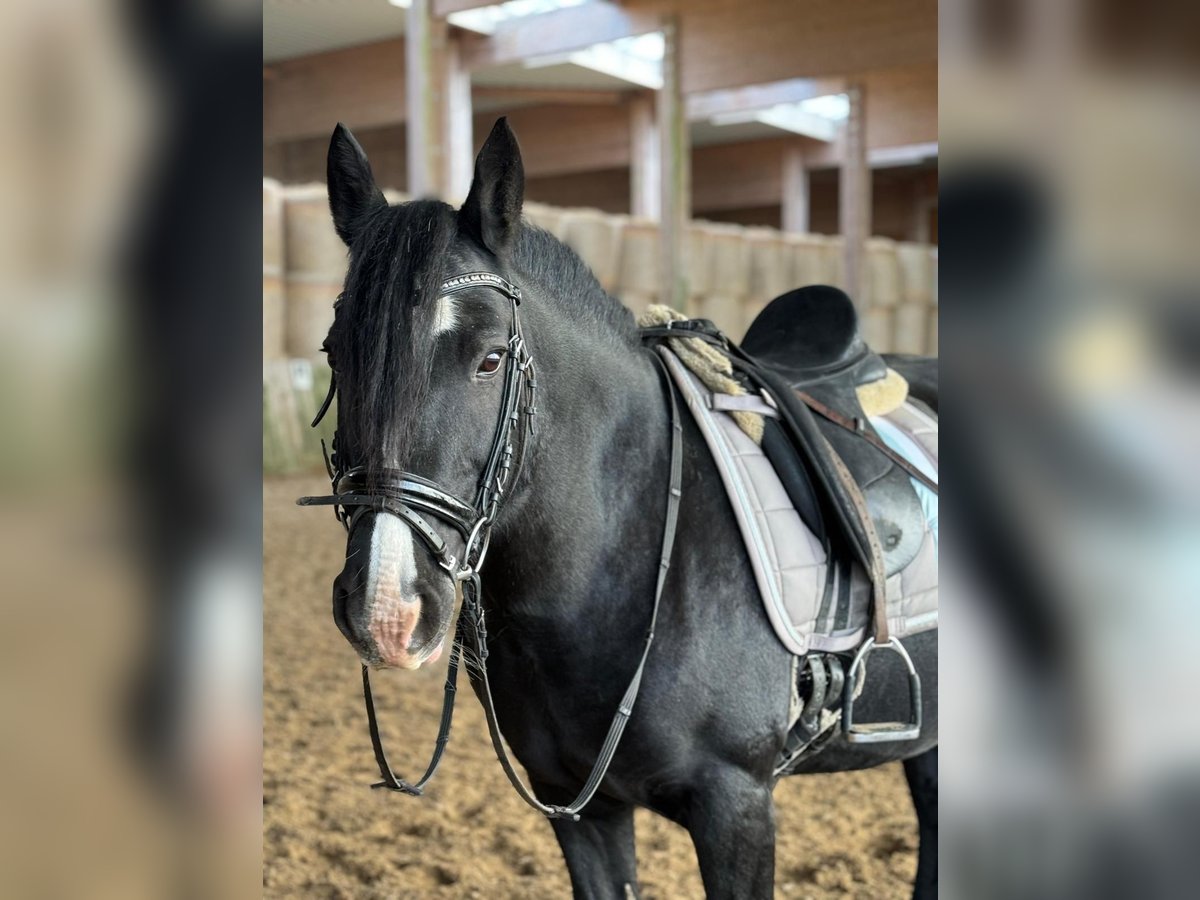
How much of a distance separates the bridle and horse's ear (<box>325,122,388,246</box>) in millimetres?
273

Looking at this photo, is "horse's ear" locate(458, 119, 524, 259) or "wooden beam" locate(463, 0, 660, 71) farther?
"wooden beam" locate(463, 0, 660, 71)

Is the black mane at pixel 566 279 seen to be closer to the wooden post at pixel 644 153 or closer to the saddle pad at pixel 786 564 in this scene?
the saddle pad at pixel 786 564

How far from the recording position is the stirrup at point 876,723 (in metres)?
1.95

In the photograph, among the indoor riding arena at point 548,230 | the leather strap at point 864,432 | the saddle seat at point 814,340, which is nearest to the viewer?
the leather strap at point 864,432

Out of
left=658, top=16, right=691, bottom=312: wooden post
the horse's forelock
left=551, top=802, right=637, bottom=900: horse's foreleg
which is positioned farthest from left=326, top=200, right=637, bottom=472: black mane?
left=658, top=16, right=691, bottom=312: wooden post

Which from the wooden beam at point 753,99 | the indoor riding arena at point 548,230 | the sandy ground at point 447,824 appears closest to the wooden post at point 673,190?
the indoor riding arena at point 548,230

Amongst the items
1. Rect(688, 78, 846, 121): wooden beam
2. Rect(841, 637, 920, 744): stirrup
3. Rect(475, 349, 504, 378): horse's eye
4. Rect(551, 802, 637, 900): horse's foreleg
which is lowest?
Rect(551, 802, 637, 900): horse's foreleg

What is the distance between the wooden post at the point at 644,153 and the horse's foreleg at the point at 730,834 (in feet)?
35.7

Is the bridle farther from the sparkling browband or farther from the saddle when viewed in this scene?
the saddle

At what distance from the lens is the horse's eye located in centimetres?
147

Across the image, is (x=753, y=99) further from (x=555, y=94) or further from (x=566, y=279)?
(x=566, y=279)
